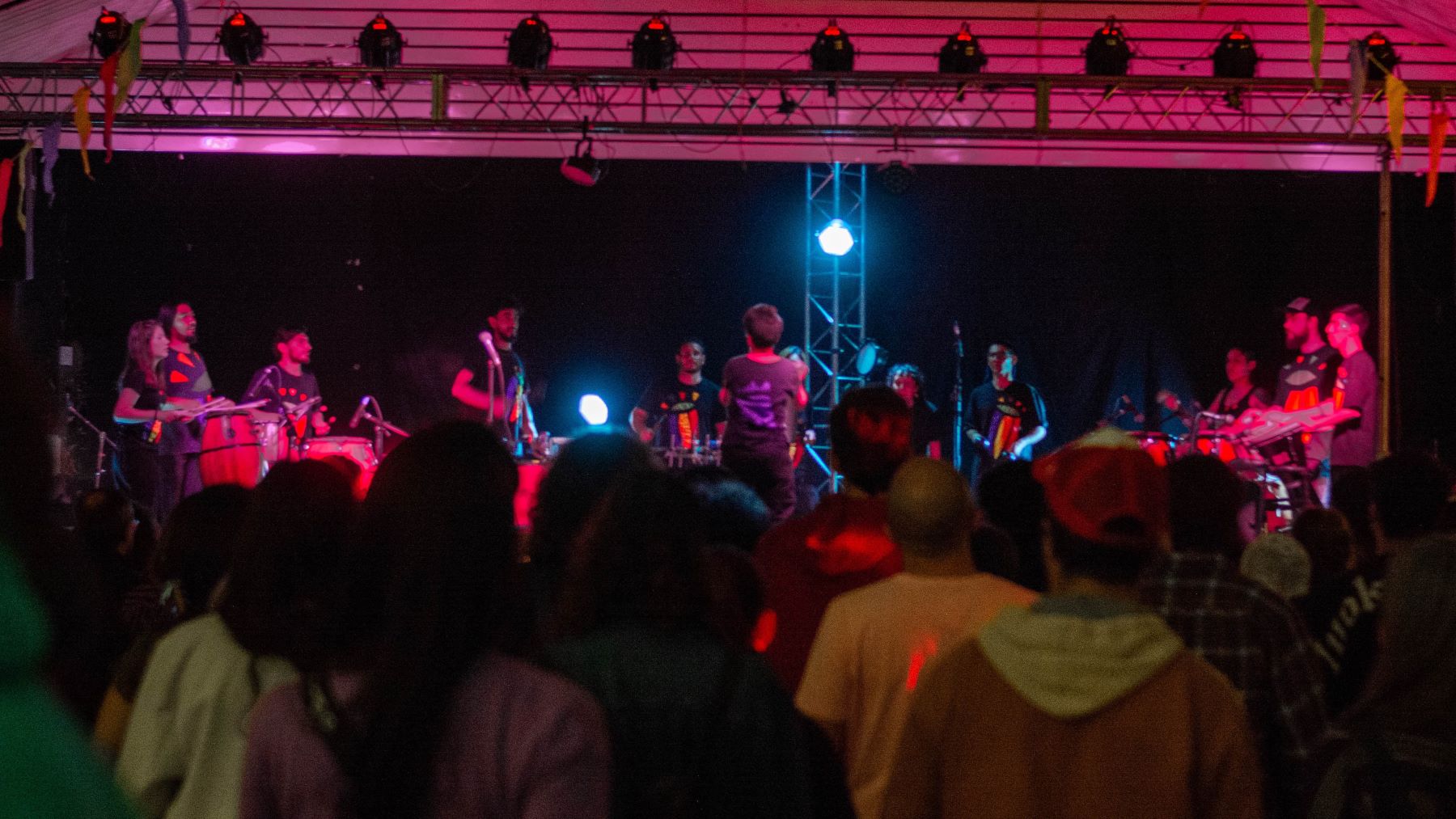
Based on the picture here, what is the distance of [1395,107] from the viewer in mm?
8469

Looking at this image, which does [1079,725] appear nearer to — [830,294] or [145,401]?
[145,401]

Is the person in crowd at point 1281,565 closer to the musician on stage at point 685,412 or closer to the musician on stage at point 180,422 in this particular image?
the musician on stage at point 685,412

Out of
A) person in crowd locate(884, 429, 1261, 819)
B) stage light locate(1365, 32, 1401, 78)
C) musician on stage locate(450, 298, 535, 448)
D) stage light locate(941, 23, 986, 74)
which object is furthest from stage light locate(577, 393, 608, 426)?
person in crowd locate(884, 429, 1261, 819)

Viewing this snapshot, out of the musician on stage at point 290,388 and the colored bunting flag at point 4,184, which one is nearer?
the colored bunting flag at point 4,184

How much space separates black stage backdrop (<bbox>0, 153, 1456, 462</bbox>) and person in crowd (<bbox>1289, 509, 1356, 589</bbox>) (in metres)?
7.83

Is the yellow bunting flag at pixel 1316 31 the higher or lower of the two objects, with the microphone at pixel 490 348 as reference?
higher

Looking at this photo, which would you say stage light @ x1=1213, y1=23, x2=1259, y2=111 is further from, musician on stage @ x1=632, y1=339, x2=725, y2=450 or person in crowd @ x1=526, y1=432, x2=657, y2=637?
person in crowd @ x1=526, y1=432, x2=657, y2=637

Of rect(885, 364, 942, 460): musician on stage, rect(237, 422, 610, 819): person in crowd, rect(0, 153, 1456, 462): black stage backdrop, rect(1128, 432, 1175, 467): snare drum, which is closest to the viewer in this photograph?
rect(237, 422, 610, 819): person in crowd

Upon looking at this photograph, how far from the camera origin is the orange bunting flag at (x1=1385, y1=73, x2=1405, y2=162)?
8.41 meters

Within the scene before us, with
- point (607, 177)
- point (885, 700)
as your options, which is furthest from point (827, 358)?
point (885, 700)

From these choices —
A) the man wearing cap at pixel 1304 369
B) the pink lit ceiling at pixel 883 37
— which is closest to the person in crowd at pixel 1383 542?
the man wearing cap at pixel 1304 369

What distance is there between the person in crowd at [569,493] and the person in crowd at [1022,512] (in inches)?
55.5

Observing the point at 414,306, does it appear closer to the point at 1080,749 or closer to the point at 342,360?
the point at 342,360

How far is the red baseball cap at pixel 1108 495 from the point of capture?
6.70 ft
